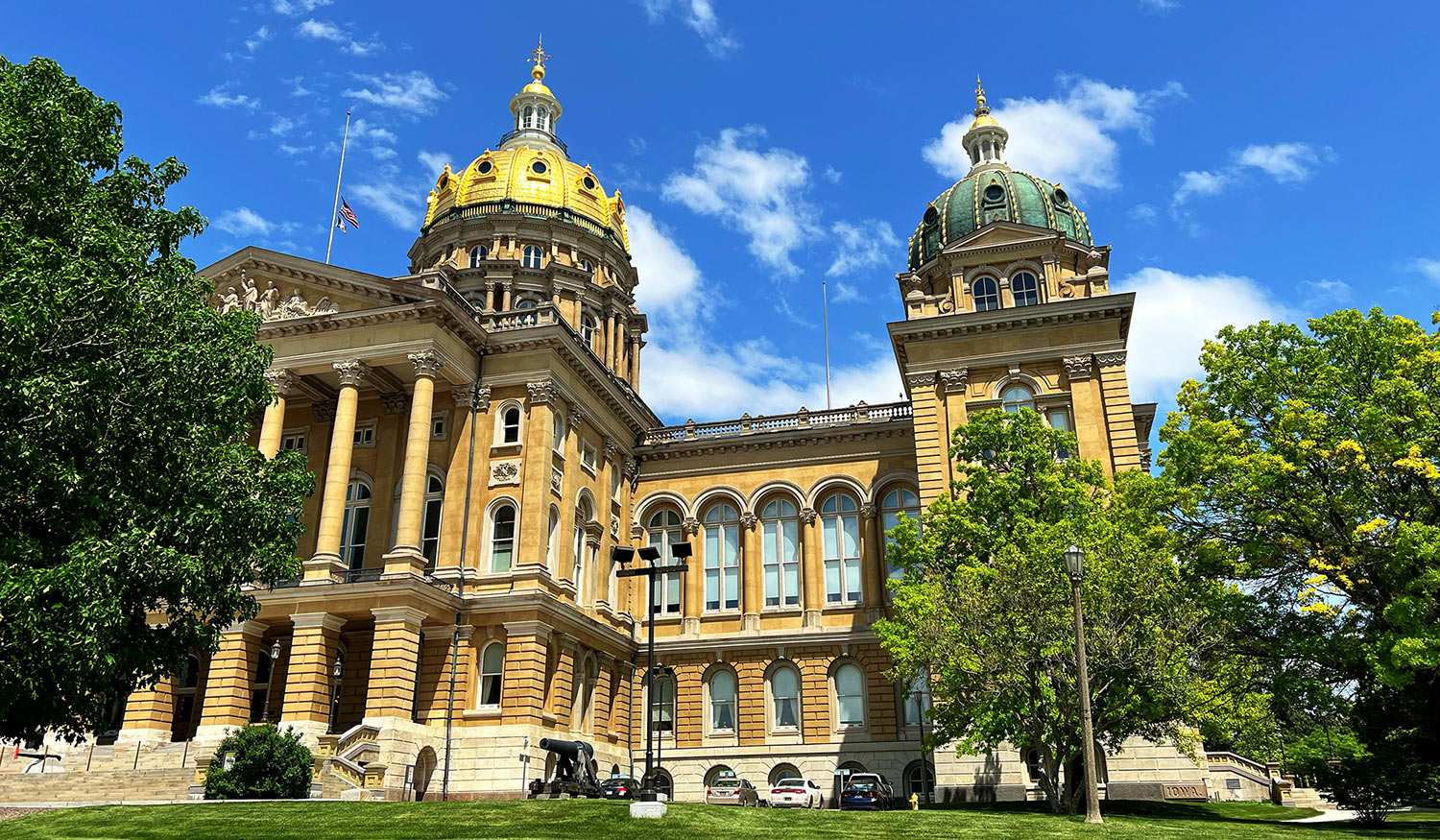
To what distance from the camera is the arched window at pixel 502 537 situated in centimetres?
3675

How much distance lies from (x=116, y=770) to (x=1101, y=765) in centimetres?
2957

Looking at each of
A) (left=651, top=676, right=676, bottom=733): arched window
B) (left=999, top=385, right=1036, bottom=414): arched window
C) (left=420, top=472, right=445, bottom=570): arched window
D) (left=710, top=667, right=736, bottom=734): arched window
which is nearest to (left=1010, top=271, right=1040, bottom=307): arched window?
(left=999, top=385, right=1036, bottom=414): arched window

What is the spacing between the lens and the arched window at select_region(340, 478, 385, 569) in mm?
38875

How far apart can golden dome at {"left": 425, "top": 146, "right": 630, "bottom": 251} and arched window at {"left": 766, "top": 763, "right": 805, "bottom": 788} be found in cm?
3452

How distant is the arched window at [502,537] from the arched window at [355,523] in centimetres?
509

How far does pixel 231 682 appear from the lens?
32.1m

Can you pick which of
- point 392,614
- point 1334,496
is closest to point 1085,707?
point 1334,496

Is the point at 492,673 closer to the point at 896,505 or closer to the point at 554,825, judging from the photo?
the point at 554,825

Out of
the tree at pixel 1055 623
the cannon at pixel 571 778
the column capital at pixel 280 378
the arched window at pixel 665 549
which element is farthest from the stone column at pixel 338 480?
the tree at pixel 1055 623

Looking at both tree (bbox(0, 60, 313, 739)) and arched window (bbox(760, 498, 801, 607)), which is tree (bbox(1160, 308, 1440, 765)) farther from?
tree (bbox(0, 60, 313, 739))

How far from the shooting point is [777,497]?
4616cm

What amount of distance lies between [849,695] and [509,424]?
57.0 feet

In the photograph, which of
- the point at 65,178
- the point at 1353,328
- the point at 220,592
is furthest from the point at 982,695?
the point at 65,178

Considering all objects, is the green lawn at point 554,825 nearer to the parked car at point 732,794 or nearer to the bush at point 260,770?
the bush at point 260,770
